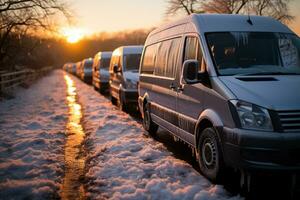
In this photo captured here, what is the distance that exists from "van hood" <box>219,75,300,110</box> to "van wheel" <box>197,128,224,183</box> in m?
0.72

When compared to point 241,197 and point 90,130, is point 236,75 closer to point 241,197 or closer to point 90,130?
point 241,197

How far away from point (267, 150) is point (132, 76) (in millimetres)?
9002

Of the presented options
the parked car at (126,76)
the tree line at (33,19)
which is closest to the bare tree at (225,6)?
the tree line at (33,19)

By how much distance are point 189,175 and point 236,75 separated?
161 cm

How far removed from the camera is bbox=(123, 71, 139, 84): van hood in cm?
1286

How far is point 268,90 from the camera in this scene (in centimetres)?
467

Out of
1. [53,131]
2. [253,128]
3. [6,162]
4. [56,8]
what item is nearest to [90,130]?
[53,131]

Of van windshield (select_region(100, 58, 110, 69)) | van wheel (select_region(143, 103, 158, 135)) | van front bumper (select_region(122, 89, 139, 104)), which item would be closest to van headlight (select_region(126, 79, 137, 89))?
van front bumper (select_region(122, 89, 139, 104))

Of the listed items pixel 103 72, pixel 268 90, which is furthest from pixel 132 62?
pixel 268 90

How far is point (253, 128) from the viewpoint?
4.49 metres

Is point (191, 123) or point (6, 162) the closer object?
point (191, 123)

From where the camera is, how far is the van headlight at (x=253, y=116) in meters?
4.46

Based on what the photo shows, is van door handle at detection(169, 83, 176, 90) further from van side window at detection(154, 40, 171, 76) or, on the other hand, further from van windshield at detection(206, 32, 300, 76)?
van windshield at detection(206, 32, 300, 76)

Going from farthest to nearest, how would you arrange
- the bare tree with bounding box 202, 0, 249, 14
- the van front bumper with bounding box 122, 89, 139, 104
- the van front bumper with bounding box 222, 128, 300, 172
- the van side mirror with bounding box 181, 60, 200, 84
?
the bare tree with bounding box 202, 0, 249, 14, the van front bumper with bounding box 122, 89, 139, 104, the van side mirror with bounding box 181, 60, 200, 84, the van front bumper with bounding box 222, 128, 300, 172
